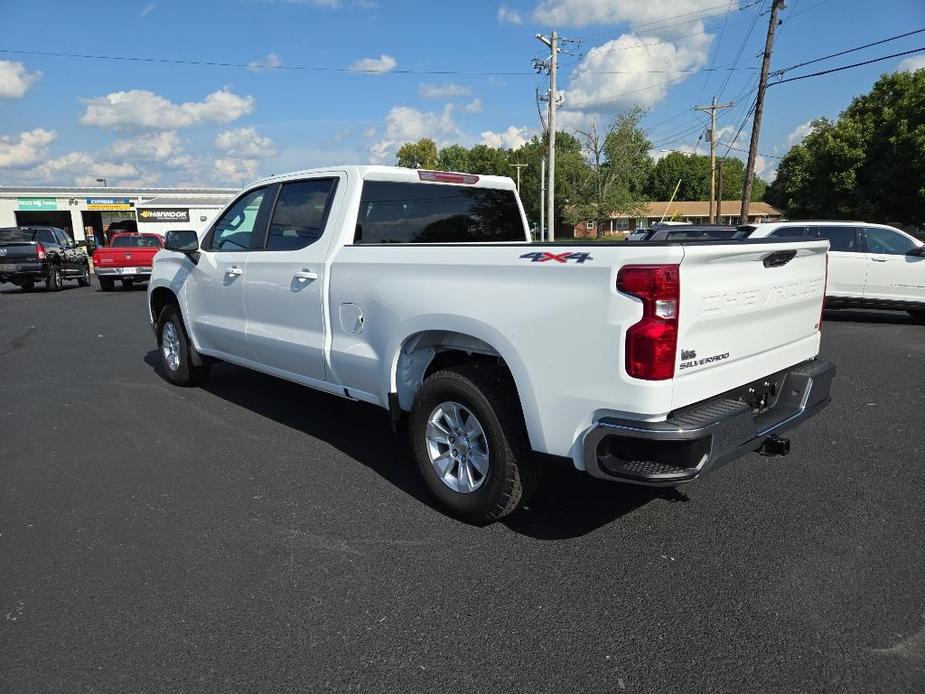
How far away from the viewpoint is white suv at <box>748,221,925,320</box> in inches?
414

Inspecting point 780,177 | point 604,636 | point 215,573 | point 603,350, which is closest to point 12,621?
point 215,573

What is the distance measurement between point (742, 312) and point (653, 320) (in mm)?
667

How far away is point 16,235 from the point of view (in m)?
A: 20.2

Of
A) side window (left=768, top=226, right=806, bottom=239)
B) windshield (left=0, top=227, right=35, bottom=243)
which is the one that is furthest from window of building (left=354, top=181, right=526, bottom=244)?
windshield (left=0, top=227, right=35, bottom=243)

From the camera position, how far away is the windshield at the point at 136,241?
20422 mm

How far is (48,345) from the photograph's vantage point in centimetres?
958

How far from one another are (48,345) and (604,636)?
9722 millimetres

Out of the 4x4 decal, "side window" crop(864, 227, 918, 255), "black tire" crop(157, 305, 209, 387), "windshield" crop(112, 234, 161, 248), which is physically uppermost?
the 4x4 decal

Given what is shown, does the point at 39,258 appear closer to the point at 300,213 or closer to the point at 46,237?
the point at 46,237

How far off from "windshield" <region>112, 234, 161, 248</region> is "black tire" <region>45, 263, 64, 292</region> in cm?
181

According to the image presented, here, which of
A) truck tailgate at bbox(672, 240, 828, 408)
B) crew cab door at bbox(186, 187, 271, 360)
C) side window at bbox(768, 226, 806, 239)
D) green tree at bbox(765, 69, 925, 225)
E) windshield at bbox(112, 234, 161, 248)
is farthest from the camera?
green tree at bbox(765, 69, 925, 225)

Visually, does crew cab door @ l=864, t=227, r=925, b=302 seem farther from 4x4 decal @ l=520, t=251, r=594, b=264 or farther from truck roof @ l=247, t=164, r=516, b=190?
4x4 decal @ l=520, t=251, r=594, b=264

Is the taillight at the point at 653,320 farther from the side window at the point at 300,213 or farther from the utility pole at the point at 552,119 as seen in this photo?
the utility pole at the point at 552,119

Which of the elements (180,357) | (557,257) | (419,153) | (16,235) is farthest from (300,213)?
(419,153)
